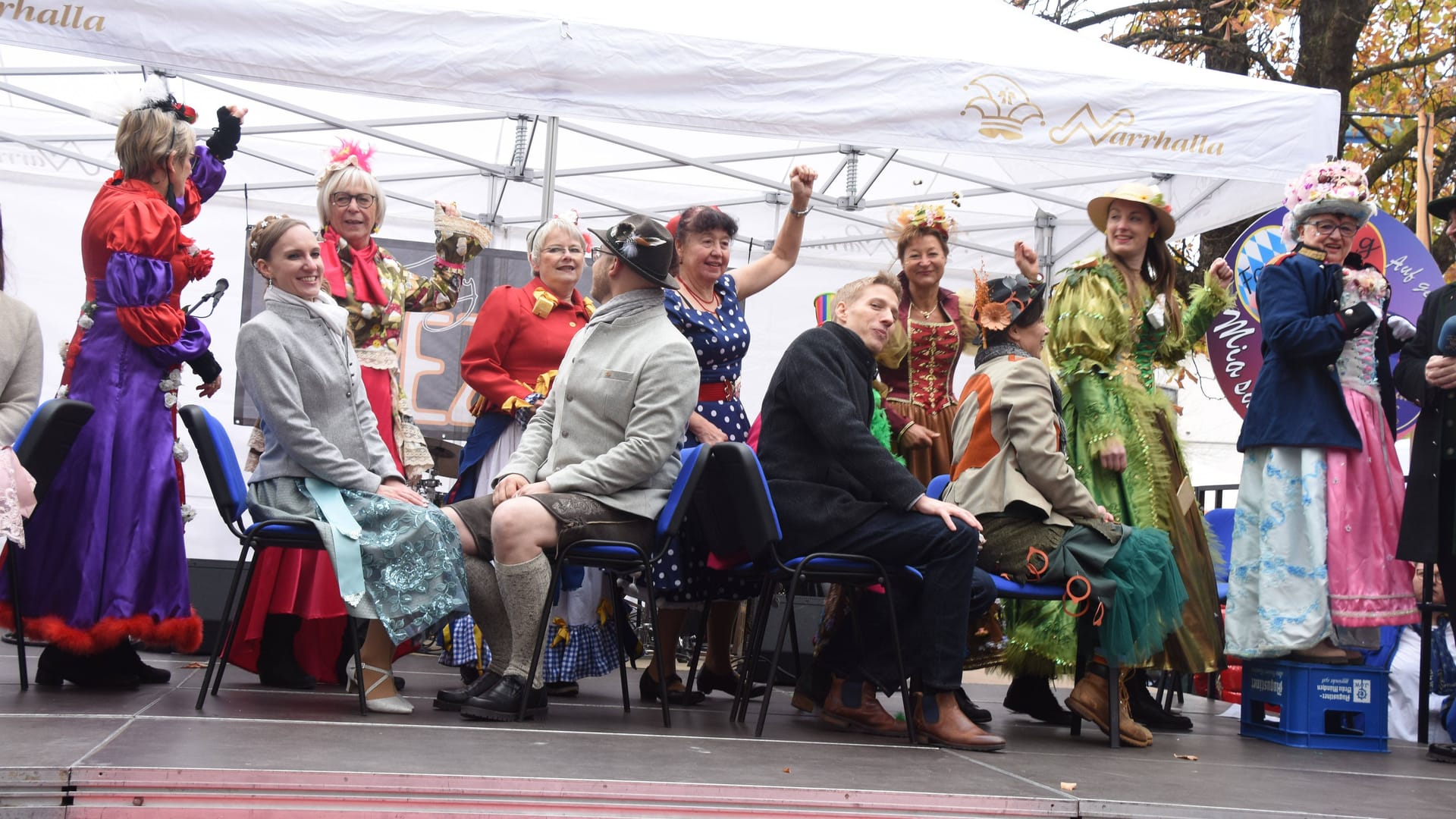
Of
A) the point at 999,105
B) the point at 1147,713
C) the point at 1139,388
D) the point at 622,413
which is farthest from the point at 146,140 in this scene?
the point at 1147,713

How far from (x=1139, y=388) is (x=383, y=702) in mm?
2766

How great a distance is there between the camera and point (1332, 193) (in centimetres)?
A: 481

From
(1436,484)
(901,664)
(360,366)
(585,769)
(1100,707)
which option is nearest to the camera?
(585,769)

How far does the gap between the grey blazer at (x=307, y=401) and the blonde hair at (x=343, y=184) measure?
0.87 meters

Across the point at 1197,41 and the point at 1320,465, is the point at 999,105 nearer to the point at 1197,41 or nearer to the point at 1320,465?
the point at 1320,465

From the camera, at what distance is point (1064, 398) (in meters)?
4.90

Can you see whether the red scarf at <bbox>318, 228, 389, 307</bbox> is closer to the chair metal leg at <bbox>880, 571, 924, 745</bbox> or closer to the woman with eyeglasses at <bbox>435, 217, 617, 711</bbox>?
the woman with eyeglasses at <bbox>435, 217, 617, 711</bbox>

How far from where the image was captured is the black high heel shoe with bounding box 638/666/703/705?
4738 millimetres

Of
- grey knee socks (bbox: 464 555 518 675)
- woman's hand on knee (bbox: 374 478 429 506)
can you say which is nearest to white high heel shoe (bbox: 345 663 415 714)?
grey knee socks (bbox: 464 555 518 675)

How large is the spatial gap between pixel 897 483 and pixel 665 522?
2.29ft

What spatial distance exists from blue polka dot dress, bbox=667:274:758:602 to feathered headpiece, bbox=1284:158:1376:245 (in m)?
2.07

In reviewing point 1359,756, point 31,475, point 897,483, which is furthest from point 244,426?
point 1359,756

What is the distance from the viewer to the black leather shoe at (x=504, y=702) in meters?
3.84

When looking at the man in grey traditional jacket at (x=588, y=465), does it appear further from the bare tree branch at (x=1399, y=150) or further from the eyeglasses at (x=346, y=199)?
the bare tree branch at (x=1399, y=150)
